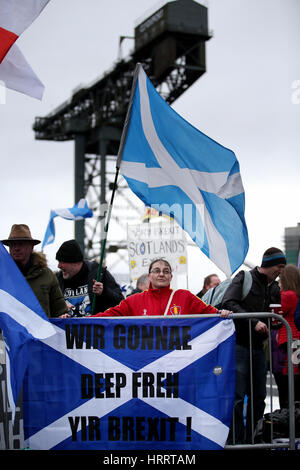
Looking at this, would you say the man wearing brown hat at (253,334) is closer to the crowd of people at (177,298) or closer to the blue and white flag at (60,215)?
the crowd of people at (177,298)

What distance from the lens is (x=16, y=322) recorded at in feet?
14.7

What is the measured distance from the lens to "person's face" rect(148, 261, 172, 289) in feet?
17.9

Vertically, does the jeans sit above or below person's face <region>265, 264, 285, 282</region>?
below

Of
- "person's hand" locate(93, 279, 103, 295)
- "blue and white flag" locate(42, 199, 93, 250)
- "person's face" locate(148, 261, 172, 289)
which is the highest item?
"blue and white flag" locate(42, 199, 93, 250)

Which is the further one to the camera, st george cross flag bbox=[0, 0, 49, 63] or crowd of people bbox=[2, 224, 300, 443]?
crowd of people bbox=[2, 224, 300, 443]

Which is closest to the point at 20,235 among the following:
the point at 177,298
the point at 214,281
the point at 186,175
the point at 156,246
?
the point at 177,298

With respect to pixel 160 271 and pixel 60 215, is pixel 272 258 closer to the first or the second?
pixel 160 271

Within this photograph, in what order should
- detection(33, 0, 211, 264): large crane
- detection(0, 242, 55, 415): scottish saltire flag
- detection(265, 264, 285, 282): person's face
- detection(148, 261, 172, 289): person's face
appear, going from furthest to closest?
detection(33, 0, 211, 264): large crane < detection(265, 264, 285, 282): person's face < detection(148, 261, 172, 289): person's face < detection(0, 242, 55, 415): scottish saltire flag

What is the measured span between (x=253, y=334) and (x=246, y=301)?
346 millimetres

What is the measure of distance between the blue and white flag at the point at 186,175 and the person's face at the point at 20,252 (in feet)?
3.72

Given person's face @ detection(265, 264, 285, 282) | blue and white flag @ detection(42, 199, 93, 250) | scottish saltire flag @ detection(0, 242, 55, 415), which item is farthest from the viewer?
blue and white flag @ detection(42, 199, 93, 250)

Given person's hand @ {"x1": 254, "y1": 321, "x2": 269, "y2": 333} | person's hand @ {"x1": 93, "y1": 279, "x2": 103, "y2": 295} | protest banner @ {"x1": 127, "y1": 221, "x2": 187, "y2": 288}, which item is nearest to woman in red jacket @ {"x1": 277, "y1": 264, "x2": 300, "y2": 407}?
person's hand @ {"x1": 254, "y1": 321, "x2": 269, "y2": 333}

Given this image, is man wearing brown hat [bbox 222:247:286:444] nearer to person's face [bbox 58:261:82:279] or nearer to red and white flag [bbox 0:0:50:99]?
person's face [bbox 58:261:82:279]

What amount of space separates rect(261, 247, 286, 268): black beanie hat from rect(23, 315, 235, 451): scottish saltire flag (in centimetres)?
111
